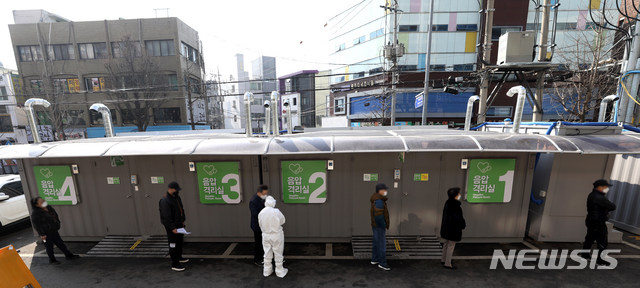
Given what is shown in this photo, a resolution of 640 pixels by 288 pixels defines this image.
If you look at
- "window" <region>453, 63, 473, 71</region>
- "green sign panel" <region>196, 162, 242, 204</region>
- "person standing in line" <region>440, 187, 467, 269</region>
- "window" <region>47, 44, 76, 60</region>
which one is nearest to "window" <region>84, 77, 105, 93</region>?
"window" <region>47, 44, 76, 60</region>

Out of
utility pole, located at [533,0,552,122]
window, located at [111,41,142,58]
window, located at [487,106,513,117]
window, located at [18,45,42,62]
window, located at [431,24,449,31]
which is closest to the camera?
utility pole, located at [533,0,552,122]

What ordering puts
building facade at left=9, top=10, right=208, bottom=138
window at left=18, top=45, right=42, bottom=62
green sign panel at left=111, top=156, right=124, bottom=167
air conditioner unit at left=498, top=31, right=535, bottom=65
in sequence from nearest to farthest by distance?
green sign panel at left=111, top=156, right=124, bottom=167, air conditioner unit at left=498, top=31, right=535, bottom=65, building facade at left=9, top=10, right=208, bottom=138, window at left=18, top=45, right=42, bottom=62

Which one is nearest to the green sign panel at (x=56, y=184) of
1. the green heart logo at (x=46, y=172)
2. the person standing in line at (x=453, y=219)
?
the green heart logo at (x=46, y=172)

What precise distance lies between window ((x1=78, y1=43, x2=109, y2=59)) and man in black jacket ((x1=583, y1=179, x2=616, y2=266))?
127ft

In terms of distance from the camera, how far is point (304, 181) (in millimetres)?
5738

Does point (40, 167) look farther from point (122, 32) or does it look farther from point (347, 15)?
point (347, 15)

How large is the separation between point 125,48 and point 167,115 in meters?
7.73

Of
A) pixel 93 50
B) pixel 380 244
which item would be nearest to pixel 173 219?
pixel 380 244

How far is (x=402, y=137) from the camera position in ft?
16.8

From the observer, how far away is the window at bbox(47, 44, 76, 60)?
87.2 feet

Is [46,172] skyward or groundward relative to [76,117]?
groundward

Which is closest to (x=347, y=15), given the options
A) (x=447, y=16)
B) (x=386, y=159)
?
(x=447, y=16)

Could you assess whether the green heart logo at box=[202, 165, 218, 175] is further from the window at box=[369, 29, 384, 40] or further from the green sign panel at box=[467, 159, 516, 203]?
the window at box=[369, 29, 384, 40]

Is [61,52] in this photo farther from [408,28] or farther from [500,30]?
[500,30]
